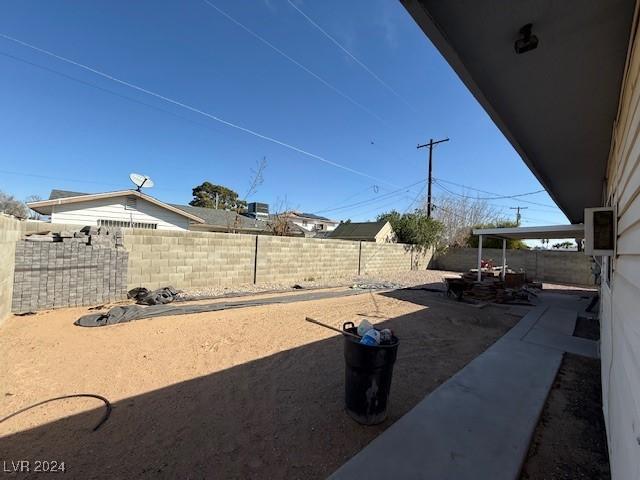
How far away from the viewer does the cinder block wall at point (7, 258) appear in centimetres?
427

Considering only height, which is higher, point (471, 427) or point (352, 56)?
point (352, 56)

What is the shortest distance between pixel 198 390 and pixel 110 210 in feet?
42.6

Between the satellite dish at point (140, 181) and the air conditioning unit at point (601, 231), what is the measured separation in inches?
571

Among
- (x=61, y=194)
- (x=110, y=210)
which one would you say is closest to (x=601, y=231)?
(x=110, y=210)

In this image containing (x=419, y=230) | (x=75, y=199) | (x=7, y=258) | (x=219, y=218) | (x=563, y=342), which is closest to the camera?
(x=7, y=258)

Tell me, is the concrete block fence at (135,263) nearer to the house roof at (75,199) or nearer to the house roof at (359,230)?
the house roof at (75,199)

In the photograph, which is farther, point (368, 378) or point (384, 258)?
point (384, 258)

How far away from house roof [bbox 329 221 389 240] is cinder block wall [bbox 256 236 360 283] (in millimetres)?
9062

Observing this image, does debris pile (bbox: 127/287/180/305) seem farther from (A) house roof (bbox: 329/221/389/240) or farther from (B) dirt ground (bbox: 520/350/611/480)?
(A) house roof (bbox: 329/221/389/240)

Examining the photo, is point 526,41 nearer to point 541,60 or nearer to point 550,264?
point 541,60

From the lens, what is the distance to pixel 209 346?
161 inches

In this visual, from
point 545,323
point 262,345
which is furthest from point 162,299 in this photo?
point 545,323

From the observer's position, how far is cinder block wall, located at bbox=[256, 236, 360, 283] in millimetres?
9781

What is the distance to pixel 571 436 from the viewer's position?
2.33 meters
